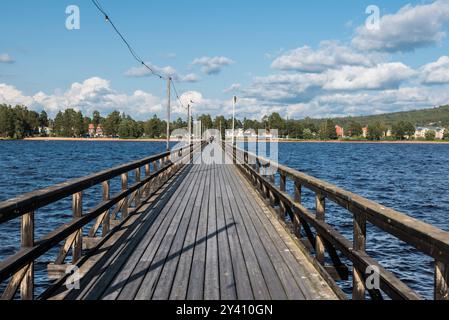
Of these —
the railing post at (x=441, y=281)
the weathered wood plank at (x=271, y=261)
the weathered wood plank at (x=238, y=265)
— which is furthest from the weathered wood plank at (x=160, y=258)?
the railing post at (x=441, y=281)

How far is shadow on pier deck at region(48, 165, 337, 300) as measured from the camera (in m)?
4.60

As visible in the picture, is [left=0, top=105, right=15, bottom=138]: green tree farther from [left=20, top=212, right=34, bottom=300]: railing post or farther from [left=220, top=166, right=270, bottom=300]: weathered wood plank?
[left=20, top=212, right=34, bottom=300]: railing post

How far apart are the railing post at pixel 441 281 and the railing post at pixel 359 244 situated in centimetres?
124

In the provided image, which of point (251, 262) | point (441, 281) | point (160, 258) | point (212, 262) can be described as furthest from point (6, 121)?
point (441, 281)

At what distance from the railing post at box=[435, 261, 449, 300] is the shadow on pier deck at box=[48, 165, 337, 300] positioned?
2010 millimetres

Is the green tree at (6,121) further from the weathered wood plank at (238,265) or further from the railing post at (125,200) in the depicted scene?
the weathered wood plank at (238,265)

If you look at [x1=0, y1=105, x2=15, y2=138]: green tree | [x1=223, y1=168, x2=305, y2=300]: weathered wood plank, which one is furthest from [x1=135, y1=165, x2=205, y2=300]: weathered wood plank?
[x1=0, y1=105, x2=15, y2=138]: green tree

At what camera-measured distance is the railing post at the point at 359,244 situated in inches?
152

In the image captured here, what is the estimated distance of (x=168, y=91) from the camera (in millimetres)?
22594

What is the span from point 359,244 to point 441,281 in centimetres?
135

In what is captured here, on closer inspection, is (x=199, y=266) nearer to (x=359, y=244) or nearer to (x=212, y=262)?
(x=212, y=262)
